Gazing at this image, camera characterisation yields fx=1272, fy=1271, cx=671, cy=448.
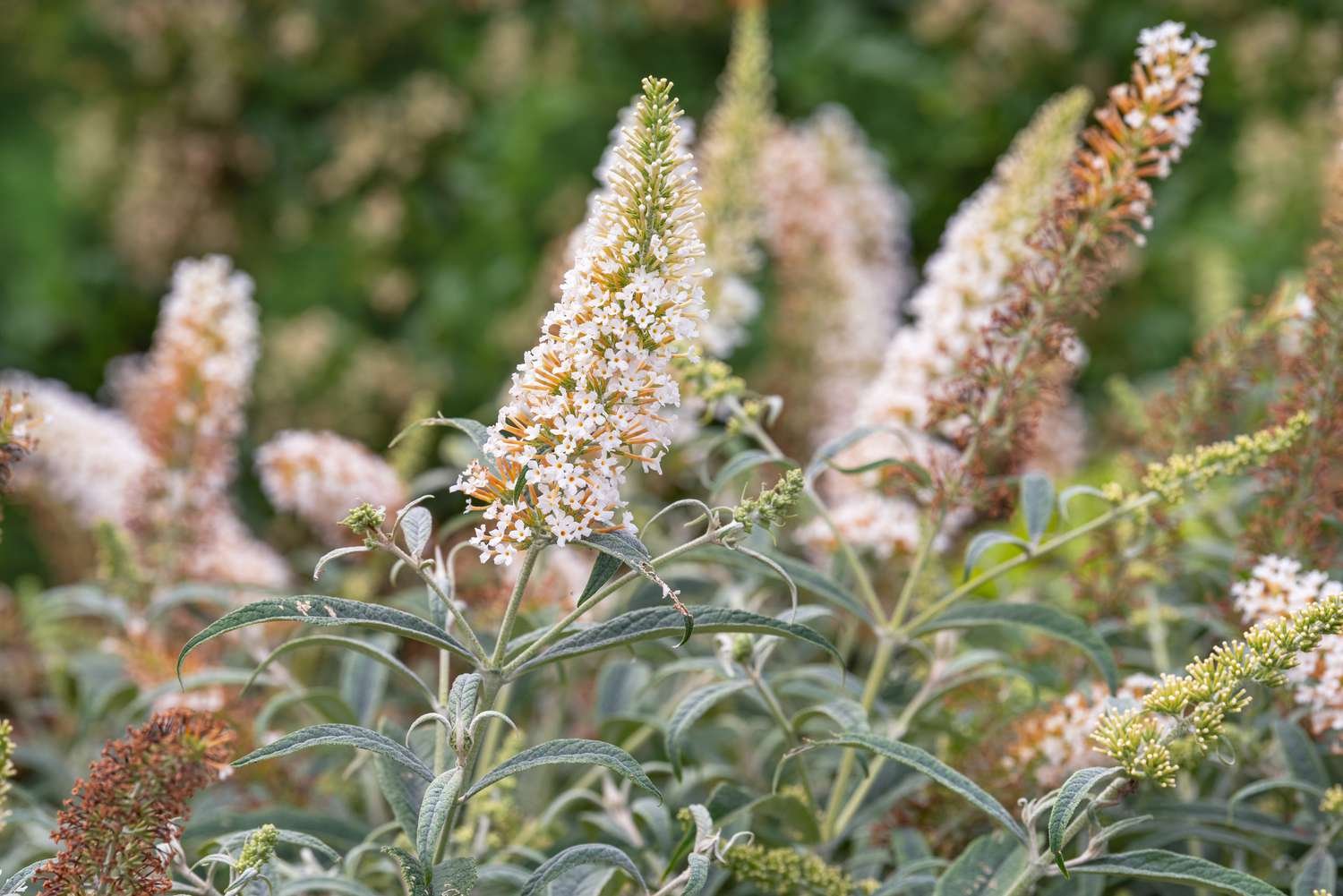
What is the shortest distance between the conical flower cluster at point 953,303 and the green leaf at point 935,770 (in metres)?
0.64

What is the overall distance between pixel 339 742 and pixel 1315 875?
894 millimetres

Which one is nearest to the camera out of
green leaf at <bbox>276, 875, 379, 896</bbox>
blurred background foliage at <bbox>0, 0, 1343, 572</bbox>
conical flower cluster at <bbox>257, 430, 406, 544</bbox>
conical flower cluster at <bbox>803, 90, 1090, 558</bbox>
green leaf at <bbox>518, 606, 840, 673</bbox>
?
green leaf at <bbox>518, 606, 840, 673</bbox>

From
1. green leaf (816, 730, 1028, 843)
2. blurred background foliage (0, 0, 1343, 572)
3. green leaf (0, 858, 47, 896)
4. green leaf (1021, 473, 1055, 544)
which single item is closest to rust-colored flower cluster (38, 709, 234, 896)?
green leaf (0, 858, 47, 896)

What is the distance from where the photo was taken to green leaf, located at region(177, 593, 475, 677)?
0.92 metres

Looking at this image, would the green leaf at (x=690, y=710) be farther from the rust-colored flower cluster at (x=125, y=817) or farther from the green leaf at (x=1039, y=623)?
the rust-colored flower cluster at (x=125, y=817)

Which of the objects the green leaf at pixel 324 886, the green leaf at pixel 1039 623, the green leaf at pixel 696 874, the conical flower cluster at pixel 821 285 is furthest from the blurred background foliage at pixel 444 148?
the green leaf at pixel 696 874

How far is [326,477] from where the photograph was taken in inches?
76.2

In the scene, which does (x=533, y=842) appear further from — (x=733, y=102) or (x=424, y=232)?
(x=424, y=232)

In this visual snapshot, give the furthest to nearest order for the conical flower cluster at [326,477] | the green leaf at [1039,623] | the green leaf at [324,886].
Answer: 1. the conical flower cluster at [326,477]
2. the green leaf at [1039,623]
3. the green leaf at [324,886]

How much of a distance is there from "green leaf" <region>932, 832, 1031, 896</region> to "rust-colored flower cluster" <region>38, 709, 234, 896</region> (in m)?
0.65

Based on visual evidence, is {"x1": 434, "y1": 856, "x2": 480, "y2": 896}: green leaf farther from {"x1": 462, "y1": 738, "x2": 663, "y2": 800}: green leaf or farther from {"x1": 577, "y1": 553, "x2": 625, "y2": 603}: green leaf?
{"x1": 577, "y1": 553, "x2": 625, "y2": 603}: green leaf

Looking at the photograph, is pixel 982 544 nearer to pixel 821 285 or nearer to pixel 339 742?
pixel 339 742

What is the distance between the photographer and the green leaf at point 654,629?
100cm

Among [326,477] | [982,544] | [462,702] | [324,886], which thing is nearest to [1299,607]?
[982,544]
